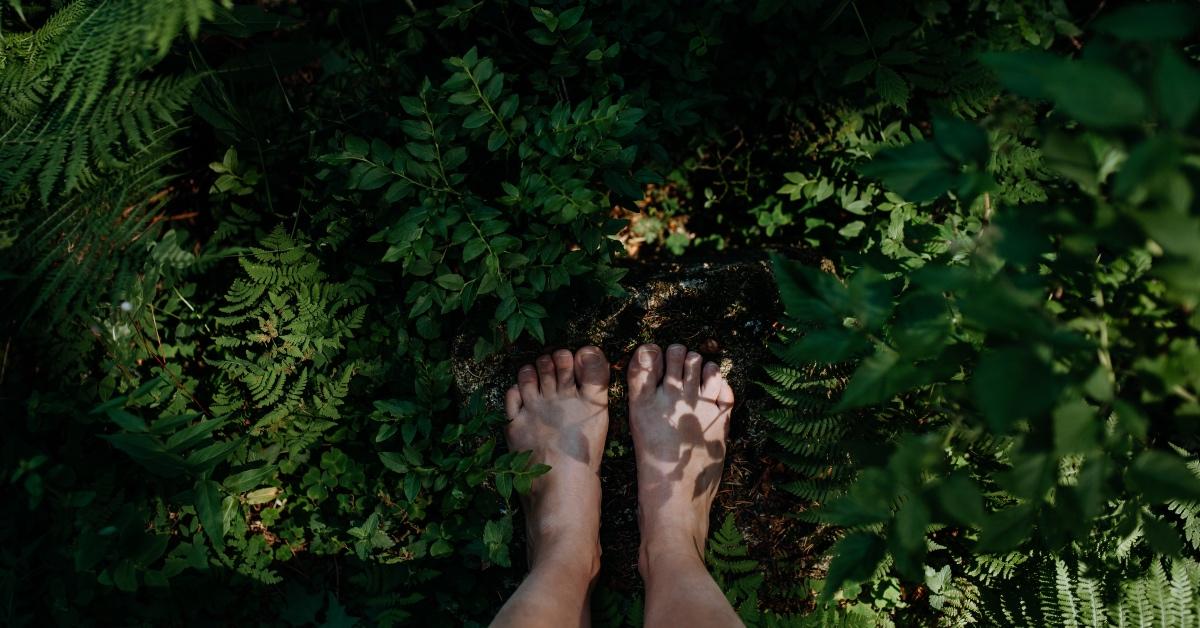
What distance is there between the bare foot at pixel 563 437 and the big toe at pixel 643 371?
11cm

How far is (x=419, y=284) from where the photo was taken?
210cm

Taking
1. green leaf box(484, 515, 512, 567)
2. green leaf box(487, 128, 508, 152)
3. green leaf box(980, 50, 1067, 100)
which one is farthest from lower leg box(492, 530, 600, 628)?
green leaf box(980, 50, 1067, 100)

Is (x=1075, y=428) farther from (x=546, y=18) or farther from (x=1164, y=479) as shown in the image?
(x=546, y=18)

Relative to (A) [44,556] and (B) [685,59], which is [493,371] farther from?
(A) [44,556]

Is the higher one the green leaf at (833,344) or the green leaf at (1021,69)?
the green leaf at (1021,69)

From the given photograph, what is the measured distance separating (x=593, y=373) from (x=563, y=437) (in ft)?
0.91

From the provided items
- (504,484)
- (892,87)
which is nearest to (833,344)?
(504,484)

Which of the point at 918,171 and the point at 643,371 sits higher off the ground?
the point at 918,171

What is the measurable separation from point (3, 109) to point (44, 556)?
1.48 meters

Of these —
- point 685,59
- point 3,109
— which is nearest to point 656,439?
point 685,59

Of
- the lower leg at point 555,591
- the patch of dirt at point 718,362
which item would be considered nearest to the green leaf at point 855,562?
the lower leg at point 555,591

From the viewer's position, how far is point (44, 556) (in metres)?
2.19

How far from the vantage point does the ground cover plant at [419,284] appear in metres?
1.99

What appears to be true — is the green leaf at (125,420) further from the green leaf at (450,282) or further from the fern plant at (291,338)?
the green leaf at (450,282)
